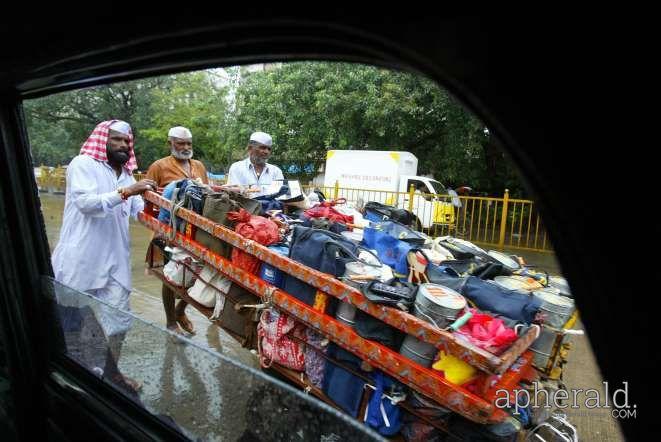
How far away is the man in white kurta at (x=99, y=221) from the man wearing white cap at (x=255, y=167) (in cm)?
186

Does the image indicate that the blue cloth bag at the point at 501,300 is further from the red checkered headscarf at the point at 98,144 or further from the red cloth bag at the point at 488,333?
the red checkered headscarf at the point at 98,144

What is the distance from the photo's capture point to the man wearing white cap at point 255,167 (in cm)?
471

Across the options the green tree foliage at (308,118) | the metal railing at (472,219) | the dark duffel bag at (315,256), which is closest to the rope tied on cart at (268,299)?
the dark duffel bag at (315,256)

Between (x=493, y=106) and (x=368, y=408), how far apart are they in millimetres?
1987

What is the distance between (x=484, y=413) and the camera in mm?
1812

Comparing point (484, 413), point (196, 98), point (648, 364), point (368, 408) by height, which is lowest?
point (368, 408)

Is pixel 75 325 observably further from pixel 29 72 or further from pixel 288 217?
pixel 288 217

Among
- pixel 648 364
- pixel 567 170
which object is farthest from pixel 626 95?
pixel 648 364

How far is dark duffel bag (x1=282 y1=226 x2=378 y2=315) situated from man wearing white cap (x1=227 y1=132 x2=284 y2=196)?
7.32 feet

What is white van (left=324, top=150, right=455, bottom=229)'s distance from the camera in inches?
368

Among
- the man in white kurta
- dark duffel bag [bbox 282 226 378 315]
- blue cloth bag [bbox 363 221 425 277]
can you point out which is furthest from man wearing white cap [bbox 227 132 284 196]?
dark duffel bag [bbox 282 226 378 315]

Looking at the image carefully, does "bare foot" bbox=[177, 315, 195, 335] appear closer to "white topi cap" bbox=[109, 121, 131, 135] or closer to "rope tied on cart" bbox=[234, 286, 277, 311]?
"rope tied on cart" bbox=[234, 286, 277, 311]

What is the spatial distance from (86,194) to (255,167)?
2374 mm

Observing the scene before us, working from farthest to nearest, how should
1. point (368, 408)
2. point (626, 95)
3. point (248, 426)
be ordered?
point (368, 408), point (248, 426), point (626, 95)
